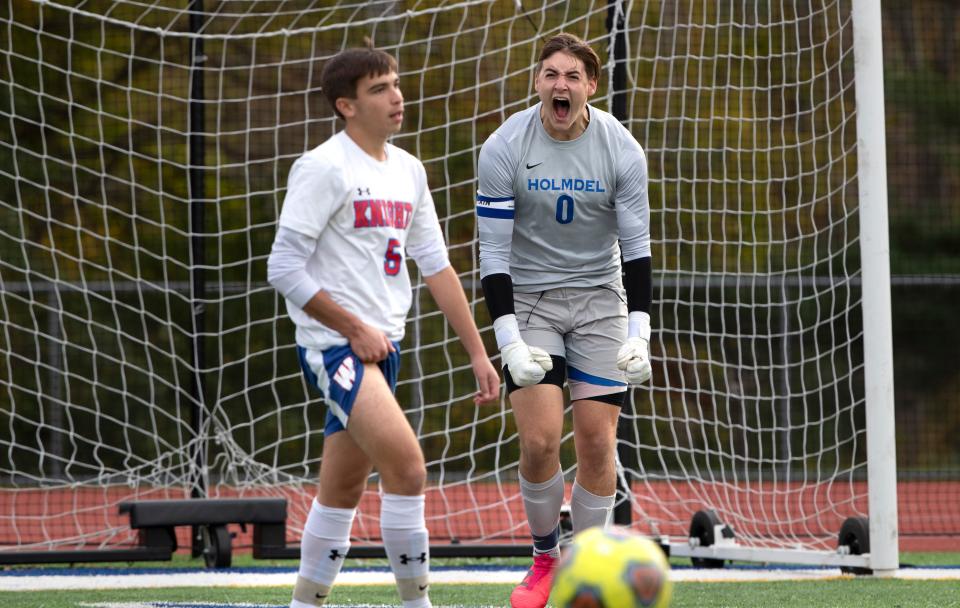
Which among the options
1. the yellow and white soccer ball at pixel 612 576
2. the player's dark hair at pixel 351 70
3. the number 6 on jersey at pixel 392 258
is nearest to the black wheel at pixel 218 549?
the number 6 on jersey at pixel 392 258

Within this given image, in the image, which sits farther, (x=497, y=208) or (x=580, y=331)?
(x=580, y=331)

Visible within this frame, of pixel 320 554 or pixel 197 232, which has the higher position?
pixel 197 232

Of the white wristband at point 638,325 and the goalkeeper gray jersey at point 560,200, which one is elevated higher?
the goalkeeper gray jersey at point 560,200

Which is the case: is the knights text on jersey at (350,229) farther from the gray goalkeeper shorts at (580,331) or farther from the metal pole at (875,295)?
the metal pole at (875,295)

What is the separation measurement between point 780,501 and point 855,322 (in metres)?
4.48

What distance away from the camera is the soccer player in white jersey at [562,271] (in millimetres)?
4363

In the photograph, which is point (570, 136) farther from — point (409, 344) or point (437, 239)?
point (409, 344)

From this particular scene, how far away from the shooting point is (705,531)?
6.38 metres

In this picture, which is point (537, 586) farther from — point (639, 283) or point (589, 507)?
point (639, 283)

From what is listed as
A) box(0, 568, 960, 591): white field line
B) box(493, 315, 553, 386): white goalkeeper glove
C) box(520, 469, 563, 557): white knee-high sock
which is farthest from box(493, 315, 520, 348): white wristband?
box(0, 568, 960, 591): white field line

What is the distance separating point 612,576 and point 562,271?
1894mm

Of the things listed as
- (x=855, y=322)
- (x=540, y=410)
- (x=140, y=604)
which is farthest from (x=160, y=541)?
(x=855, y=322)

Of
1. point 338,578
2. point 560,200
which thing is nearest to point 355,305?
point 560,200

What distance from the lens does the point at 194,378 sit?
272 inches
